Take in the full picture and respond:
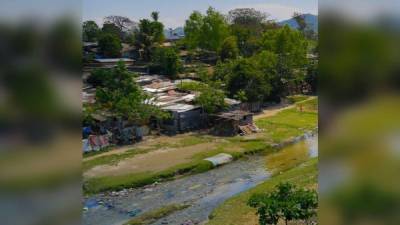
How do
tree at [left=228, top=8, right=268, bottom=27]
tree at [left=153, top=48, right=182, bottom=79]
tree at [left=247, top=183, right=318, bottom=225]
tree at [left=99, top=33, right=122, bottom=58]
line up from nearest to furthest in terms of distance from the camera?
tree at [left=247, top=183, right=318, bottom=225] < tree at [left=99, top=33, right=122, bottom=58] < tree at [left=153, top=48, right=182, bottom=79] < tree at [left=228, top=8, right=268, bottom=27]

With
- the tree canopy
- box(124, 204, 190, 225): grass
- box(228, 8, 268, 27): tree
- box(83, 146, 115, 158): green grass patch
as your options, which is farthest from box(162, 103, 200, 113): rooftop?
box(228, 8, 268, 27): tree

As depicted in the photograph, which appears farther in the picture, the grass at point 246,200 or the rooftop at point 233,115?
the rooftop at point 233,115

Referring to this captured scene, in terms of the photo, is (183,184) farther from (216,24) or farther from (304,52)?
(216,24)

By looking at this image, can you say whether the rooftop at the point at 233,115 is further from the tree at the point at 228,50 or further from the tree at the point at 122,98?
the tree at the point at 228,50

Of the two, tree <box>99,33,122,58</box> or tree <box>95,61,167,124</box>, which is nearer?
tree <box>95,61,167,124</box>

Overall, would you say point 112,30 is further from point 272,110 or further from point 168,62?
point 272,110

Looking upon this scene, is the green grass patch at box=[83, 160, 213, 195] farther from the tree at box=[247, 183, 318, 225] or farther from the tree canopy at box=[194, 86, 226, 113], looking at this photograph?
the tree at box=[247, 183, 318, 225]

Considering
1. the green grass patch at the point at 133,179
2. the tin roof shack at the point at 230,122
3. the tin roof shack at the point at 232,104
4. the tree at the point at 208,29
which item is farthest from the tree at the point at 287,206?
the tree at the point at 208,29
